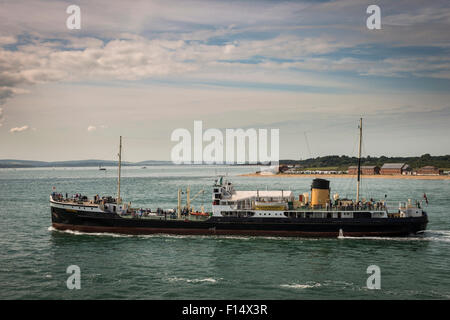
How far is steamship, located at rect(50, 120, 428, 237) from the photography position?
40.0 meters

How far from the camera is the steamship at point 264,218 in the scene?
40031mm

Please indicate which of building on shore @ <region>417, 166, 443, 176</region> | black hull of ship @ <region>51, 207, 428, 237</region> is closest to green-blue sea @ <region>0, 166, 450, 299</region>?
black hull of ship @ <region>51, 207, 428, 237</region>

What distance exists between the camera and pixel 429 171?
569ft

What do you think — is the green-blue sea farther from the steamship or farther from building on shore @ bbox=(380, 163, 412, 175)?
building on shore @ bbox=(380, 163, 412, 175)

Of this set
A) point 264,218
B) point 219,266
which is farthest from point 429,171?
point 219,266

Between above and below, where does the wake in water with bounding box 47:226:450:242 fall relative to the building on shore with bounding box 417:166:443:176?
below

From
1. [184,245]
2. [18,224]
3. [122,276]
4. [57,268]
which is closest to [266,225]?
[184,245]

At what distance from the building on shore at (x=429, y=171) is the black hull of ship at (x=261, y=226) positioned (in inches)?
5953

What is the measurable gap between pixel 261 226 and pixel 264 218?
3.11ft

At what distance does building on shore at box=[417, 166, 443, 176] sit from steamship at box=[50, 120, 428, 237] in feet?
492

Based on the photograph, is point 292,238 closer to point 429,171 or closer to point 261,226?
point 261,226
